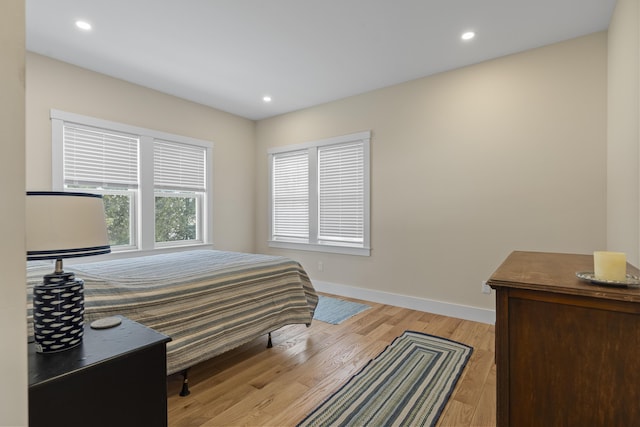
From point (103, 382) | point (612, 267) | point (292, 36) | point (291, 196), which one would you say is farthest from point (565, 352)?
point (291, 196)

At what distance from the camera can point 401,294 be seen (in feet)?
11.9

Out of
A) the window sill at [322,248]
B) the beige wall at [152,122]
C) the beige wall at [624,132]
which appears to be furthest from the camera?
the window sill at [322,248]

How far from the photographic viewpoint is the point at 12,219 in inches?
24.9

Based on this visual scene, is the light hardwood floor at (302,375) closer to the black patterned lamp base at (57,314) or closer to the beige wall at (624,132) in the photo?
the black patterned lamp base at (57,314)

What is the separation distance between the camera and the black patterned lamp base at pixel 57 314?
3.55 feet

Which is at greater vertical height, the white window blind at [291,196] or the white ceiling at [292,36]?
the white ceiling at [292,36]

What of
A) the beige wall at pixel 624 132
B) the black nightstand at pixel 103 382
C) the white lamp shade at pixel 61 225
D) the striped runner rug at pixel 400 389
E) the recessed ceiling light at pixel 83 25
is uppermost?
the recessed ceiling light at pixel 83 25

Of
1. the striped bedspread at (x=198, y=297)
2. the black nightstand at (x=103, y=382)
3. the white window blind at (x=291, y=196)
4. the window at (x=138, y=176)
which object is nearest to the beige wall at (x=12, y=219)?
the black nightstand at (x=103, y=382)

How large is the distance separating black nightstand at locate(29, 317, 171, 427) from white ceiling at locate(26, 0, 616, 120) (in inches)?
89.6

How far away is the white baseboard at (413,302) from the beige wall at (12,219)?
3374 mm

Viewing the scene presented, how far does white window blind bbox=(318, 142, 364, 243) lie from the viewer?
13.1ft

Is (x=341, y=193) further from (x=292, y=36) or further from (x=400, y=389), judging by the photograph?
(x=400, y=389)

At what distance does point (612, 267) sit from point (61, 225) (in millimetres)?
1861

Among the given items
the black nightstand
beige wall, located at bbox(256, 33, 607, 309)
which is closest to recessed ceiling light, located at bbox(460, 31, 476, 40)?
beige wall, located at bbox(256, 33, 607, 309)
